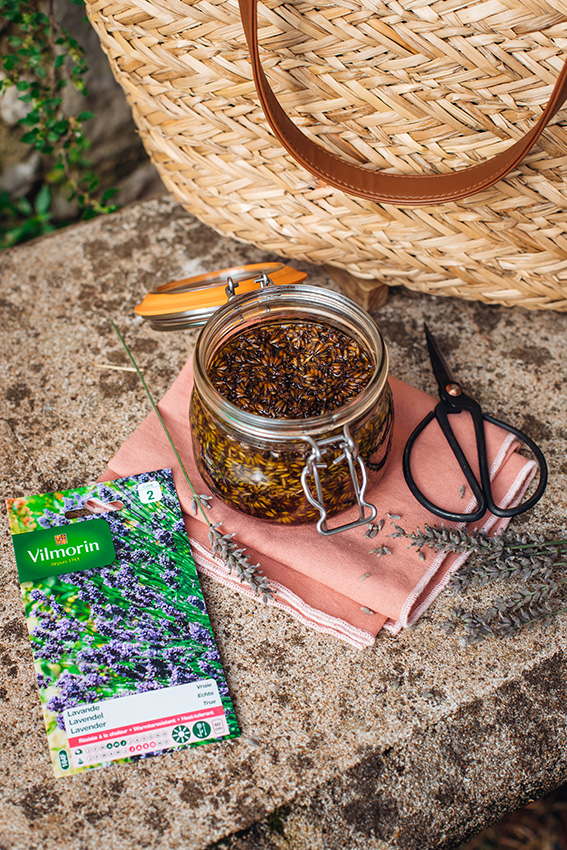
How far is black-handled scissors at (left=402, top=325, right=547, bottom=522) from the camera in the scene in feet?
2.65

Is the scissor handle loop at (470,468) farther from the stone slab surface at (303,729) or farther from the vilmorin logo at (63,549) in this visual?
the vilmorin logo at (63,549)

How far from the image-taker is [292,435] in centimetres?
68

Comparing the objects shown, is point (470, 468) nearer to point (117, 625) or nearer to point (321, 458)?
point (321, 458)

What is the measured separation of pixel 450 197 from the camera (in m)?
0.80

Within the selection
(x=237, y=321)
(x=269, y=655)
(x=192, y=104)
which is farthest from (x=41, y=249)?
(x=269, y=655)

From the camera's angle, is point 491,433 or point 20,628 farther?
point 491,433

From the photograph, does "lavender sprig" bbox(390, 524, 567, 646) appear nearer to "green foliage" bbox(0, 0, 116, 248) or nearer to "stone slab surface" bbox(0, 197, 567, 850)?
"stone slab surface" bbox(0, 197, 567, 850)

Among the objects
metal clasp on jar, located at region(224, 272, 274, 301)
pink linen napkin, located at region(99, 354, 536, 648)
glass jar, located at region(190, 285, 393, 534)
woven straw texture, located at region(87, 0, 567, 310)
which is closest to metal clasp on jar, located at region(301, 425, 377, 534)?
glass jar, located at region(190, 285, 393, 534)

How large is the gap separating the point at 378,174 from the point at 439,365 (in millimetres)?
270

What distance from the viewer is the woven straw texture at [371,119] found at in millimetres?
731

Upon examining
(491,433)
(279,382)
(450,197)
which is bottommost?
(491,433)

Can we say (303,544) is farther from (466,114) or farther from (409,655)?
(466,114)

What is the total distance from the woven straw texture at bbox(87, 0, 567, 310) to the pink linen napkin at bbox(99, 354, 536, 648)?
0.24 meters

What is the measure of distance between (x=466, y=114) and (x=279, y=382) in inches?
15.0
